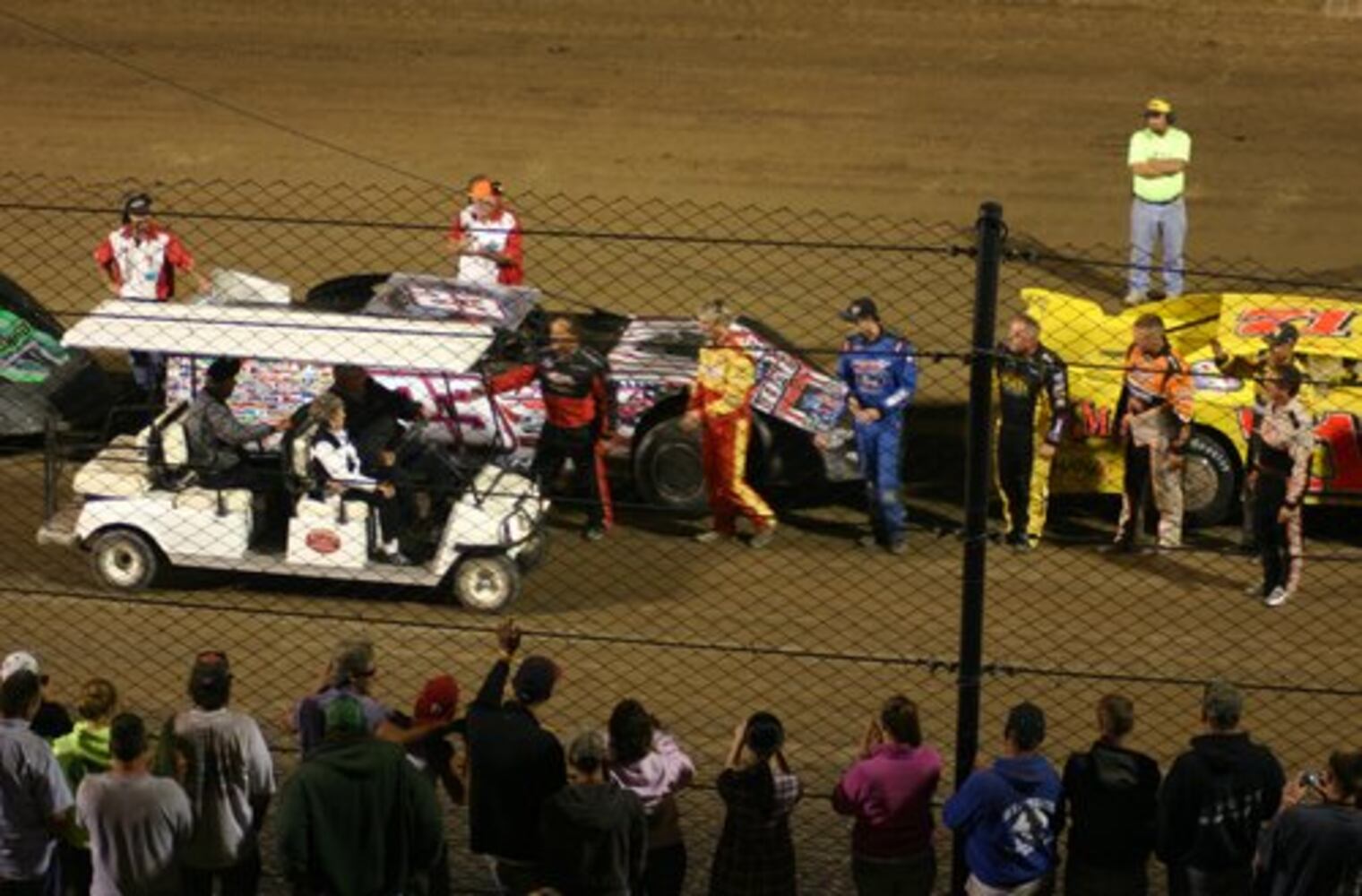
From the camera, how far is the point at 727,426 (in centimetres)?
1628

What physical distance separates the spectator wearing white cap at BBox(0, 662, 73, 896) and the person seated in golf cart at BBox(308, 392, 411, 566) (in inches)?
192

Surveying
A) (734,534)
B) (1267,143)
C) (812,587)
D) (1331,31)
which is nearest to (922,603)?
(812,587)

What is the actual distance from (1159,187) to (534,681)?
39.6 ft

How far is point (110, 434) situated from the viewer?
16859 mm

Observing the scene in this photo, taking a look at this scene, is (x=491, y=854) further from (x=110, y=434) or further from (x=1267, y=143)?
(x=1267, y=143)

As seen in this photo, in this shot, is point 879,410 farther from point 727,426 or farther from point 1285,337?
point 1285,337

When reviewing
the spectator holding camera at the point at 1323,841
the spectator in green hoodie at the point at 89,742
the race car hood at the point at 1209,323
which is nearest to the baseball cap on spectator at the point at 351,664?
the spectator in green hoodie at the point at 89,742

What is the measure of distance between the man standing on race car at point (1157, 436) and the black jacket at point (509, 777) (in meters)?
6.56

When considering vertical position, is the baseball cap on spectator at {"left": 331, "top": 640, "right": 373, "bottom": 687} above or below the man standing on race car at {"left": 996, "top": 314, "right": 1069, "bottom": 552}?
below

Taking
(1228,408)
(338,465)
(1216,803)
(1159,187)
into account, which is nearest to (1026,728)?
(1216,803)

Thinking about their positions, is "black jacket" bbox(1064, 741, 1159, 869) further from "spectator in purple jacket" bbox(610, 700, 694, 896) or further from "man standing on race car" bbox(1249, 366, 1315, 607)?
"man standing on race car" bbox(1249, 366, 1315, 607)

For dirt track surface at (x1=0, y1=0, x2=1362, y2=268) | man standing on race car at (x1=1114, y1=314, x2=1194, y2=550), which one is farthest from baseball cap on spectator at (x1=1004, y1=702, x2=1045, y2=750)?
dirt track surface at (x1=0, y1=0, x2=1362, y2=268)

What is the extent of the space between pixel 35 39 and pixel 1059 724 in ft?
58.9

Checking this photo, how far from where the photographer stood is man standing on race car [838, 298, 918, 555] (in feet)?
52.6
